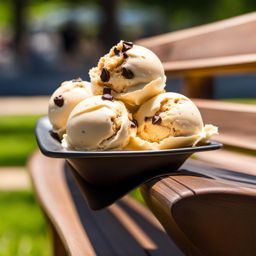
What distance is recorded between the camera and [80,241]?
274cm

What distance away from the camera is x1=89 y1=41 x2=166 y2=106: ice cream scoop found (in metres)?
2.43

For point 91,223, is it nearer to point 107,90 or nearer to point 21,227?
point 107,90

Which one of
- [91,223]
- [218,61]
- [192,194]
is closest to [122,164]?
[192,194]

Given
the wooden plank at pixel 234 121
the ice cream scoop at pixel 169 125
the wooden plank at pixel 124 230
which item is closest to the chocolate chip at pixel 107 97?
the ice cream scoop at pixel 169 125

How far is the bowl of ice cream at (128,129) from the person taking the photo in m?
2.27

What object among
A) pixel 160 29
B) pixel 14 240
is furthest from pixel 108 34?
pixel 14 240

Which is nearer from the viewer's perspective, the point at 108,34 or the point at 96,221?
the point at 96,221

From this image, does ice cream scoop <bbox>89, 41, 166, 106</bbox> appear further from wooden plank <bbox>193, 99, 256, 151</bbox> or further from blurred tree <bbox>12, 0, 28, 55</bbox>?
blurred tree <bbox>12, 0, 28, 55</bbox>

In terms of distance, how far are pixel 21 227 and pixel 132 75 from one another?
2.86m

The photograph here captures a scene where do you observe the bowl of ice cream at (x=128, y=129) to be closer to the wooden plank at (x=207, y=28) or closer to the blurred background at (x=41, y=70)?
the wooden plank at (x=207, y=28)

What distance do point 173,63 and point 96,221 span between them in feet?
4.11

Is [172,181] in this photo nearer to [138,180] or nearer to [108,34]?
[138,180]

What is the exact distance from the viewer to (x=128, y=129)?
2326 mm

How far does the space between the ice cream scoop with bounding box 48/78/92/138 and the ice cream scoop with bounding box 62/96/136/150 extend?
0.31 meters
